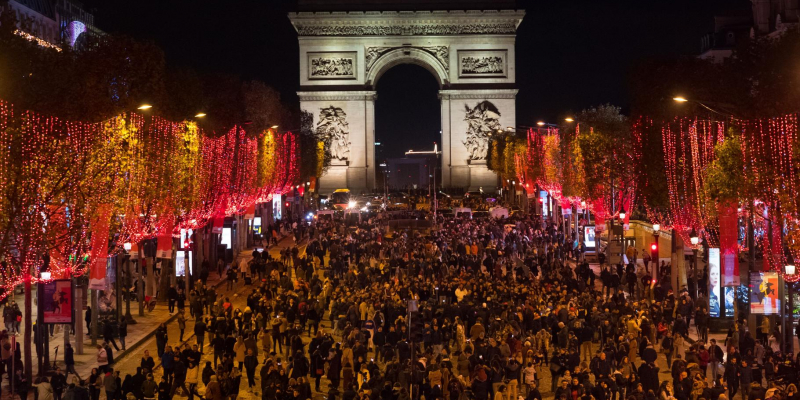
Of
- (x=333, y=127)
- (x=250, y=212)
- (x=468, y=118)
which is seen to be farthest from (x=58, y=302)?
(x=468, y=118)

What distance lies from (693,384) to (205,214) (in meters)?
24.2

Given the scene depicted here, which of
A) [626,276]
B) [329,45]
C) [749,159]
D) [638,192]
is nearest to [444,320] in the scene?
[749,159]

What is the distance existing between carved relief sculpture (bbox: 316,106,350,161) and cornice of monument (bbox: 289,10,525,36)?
627 cm

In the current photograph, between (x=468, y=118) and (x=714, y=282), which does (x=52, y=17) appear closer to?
(x=468, y=118)

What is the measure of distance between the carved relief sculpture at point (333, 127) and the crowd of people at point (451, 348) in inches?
1944

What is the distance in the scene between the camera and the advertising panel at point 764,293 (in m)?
23.9

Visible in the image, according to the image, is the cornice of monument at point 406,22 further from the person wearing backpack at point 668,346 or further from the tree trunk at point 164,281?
the person wearing backpack at point 668,346

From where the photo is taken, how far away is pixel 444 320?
25266 millimetres

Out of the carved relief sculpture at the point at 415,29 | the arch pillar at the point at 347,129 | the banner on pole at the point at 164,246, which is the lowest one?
the banner on pole at the point at 164,246

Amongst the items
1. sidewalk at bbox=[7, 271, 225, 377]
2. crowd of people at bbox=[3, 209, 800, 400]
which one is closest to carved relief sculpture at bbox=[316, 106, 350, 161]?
crowd of people at bbox=[3, 209, 800, 400]

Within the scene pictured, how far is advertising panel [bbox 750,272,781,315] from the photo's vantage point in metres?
23.9

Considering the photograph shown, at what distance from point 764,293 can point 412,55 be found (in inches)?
2598


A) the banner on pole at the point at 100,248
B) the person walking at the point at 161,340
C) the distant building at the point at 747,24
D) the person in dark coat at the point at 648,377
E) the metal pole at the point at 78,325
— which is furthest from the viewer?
the distant building at the point at 747,24

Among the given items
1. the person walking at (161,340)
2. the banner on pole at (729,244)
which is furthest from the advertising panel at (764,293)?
the person walking at (161,340)
